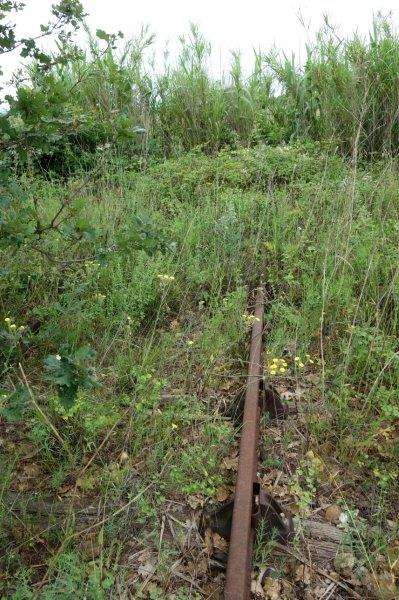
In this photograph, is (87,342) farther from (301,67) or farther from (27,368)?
(301,67)

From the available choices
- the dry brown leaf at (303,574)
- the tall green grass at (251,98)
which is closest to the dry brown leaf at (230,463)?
the dry brown leaf at (303,574)

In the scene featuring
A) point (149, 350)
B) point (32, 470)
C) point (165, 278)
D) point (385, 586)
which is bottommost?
point (385, 586)

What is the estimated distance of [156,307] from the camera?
4.10m

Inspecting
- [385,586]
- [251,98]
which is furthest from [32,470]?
[251,98]

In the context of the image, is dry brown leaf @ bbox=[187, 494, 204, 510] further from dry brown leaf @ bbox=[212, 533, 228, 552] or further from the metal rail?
the metal rail

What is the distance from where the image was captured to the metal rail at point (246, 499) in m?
1.79

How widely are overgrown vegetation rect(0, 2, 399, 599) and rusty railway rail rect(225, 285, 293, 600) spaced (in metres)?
0.17

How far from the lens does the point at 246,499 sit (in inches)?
83.9

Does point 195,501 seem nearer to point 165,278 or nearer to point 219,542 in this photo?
point 219,542

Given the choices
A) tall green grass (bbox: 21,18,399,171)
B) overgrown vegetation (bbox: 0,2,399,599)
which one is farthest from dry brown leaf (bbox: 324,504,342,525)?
tall green grass (bbox: 21,18,399,171)

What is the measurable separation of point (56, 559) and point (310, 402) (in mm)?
1702

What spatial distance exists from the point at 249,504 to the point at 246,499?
0.03 meters

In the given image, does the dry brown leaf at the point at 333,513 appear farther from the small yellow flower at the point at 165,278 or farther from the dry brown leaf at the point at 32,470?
the small yellow flower at the point at 165,278

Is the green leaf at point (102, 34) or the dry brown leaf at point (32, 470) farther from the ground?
the green leaf at point (102, 34)
